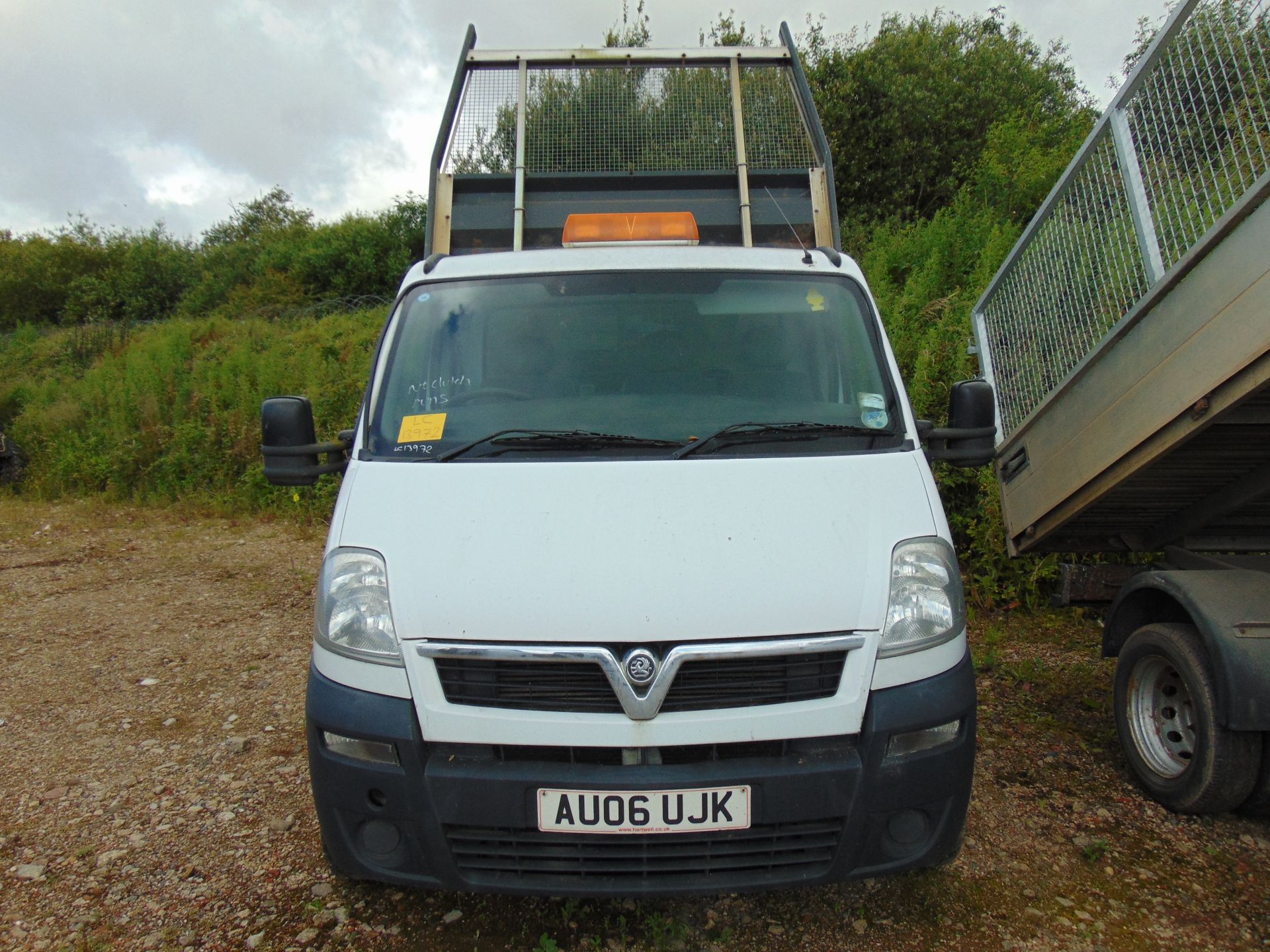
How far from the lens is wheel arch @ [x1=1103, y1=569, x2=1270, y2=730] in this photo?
279cm

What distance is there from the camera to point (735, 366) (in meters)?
3.08

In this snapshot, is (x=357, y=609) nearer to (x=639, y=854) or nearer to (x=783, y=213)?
(x=639, y=854)

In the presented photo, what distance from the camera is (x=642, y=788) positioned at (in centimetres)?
212

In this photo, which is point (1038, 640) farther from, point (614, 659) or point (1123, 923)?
point (614, 659)

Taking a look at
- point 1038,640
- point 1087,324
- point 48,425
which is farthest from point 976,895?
point 48,425

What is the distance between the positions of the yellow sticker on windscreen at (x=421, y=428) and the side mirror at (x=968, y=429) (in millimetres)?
1714

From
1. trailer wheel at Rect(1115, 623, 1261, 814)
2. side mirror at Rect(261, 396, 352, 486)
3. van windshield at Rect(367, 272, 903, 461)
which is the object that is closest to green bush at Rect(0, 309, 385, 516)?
side mirror at Rect(261, 396, 352, 486)

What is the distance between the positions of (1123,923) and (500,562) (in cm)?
214

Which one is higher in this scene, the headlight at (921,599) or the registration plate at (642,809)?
the headlight at (921,599)

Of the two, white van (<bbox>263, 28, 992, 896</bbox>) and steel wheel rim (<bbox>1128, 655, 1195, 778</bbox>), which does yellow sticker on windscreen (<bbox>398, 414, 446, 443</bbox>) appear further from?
steel wheel rim (<bbox>1128, 655, 1195, 778</bbox>)

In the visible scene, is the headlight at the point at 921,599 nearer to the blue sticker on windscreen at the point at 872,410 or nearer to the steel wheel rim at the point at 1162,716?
the blue sticker on windscreen at the point at 872,410

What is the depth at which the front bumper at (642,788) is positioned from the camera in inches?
84.9

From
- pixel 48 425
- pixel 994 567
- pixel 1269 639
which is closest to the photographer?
pixel 1269 639

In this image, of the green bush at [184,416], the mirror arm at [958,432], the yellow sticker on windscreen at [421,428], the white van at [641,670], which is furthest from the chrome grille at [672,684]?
the green bush at [184,416]
